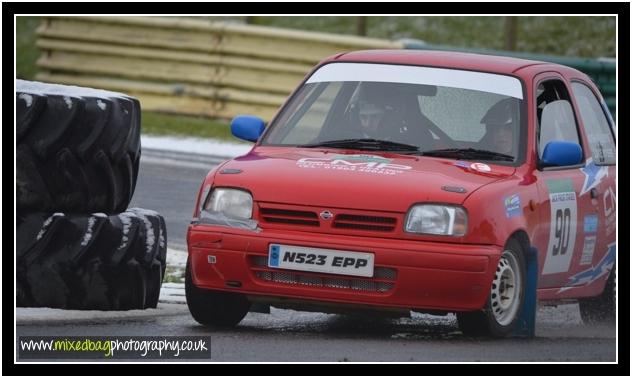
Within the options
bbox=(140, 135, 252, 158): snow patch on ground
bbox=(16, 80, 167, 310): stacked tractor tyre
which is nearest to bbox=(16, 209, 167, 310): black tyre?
bbox=(16, 80, 167, 310): stacked tractor tyre

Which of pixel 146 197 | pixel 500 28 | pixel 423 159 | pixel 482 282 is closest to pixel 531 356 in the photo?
pixel 482 282

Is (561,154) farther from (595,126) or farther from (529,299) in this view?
(595,126)

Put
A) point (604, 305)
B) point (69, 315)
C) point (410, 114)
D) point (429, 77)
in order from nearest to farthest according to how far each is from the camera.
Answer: point (69, 315), point (410, 114), point (429, 77), point (604, 305)

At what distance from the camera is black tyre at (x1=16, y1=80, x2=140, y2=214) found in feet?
25.7

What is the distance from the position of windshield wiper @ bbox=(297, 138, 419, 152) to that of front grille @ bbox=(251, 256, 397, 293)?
3.60 feet

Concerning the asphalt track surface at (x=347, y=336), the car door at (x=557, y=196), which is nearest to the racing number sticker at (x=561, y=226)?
the car door at (x=557, y=196)

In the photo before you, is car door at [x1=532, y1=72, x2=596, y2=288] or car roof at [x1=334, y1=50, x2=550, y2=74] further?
car roof at [x1=334, y1=50, x2=550, y2=74]

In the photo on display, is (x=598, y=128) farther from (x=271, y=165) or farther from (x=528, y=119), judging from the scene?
(x=271, y=165)

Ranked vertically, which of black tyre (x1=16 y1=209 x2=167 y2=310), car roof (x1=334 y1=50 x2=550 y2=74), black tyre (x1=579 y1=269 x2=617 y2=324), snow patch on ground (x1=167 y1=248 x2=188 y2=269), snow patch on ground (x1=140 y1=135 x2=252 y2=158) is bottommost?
snow patch on ground (x1=140 y1=135 x2=252 y2=158)

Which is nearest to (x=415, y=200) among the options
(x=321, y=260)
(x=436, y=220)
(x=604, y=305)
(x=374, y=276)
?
(x=436, y=220)

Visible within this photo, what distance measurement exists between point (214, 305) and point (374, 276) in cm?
96

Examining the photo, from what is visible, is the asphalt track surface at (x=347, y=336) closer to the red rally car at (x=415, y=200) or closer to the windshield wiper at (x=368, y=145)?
the red rally car at (x=415, y=200)

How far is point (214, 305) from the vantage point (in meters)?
7.89

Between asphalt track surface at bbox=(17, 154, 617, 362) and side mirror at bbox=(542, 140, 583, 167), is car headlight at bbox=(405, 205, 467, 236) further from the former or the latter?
side mirror at bbox=(542, 140, 583, 167)
